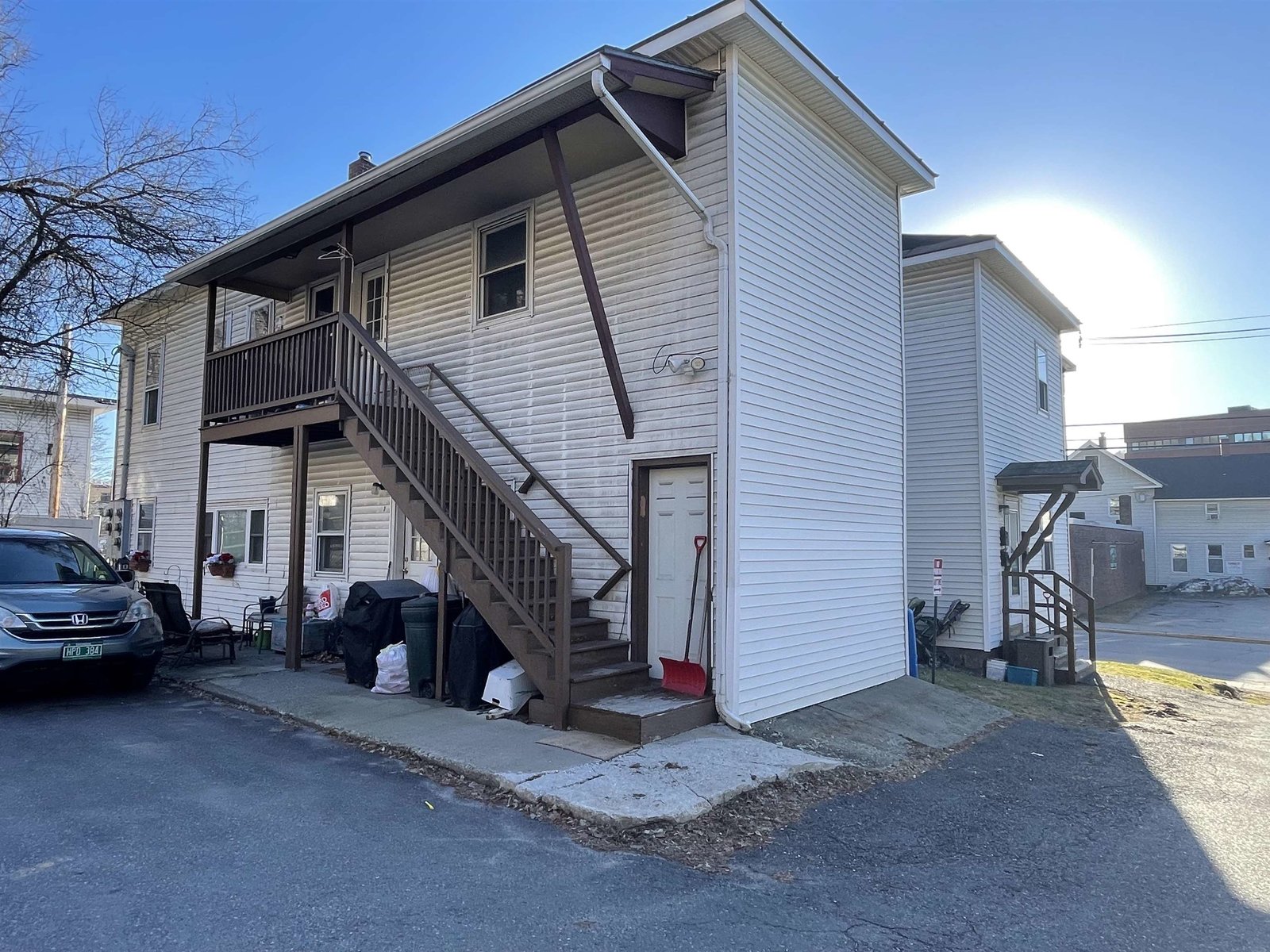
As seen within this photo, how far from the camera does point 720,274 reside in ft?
25.5

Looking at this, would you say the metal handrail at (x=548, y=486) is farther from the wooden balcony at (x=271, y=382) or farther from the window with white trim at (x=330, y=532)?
the window with white trim at (x=330, y=532)

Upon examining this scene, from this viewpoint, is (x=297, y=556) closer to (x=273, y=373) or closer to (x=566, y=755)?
(x=273, y=373)

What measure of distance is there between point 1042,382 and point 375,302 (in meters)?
12.5

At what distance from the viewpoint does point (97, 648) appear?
8.14 m

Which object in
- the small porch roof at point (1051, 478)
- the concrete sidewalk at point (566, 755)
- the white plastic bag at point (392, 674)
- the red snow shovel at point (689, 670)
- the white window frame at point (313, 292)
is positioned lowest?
the concrete sidewalk at point (566, 755)

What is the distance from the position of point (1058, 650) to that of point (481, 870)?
1177cm

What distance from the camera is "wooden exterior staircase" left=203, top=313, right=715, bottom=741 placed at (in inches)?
281

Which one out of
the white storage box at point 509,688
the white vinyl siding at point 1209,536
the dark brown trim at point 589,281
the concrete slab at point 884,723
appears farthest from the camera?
the white vinyl siding at point 1209,536

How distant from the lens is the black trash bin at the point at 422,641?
8531 millimetres

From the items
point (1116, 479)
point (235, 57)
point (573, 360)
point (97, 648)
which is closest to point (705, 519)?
point (573, 360)

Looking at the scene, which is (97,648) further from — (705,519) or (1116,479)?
(1116,479)

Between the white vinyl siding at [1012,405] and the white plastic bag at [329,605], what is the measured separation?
9.76 m

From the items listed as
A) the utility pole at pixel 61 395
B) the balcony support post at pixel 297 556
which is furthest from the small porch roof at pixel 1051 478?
the utility pole at pixel 61 395

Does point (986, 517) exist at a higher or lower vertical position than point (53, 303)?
lower
